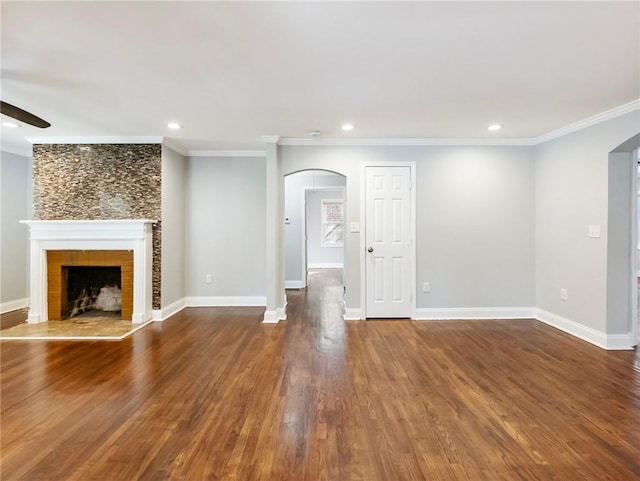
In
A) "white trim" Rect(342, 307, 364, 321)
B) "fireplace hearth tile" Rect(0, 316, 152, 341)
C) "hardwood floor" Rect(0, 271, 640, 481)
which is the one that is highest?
"white trim" Rect(342, 307, 364, 321)

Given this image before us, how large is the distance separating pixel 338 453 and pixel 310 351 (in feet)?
5.02

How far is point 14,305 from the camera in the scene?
5.02m

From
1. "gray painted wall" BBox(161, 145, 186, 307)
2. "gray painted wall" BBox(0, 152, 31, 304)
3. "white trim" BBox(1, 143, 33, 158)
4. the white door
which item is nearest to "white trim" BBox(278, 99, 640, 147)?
the white door

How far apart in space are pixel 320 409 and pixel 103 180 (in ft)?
13.8

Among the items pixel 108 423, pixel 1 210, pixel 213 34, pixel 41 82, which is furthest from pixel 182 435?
pixel 1 210

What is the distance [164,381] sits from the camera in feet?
8.76

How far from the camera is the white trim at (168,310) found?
4.43 meters

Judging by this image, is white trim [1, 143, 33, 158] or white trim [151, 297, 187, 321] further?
white trim [1, 143, 33, 158]

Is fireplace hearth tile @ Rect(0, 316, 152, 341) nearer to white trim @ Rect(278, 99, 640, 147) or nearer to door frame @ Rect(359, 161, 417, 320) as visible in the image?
door frame @ Rect(359, 161, 417, 320)

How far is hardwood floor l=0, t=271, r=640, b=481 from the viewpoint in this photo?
67.6 inches

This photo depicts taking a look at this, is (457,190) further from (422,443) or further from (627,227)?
(422,443)

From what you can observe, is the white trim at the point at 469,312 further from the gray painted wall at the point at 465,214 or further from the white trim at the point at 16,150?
the white trim at the point at 16,150

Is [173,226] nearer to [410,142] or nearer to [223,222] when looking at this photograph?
[223,222]

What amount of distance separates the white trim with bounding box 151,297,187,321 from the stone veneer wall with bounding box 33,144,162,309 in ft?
1.79
